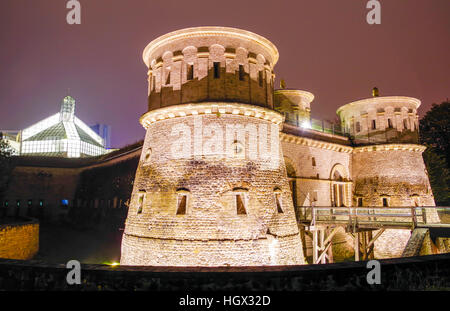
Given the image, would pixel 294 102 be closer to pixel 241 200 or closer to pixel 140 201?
pixel 241 200

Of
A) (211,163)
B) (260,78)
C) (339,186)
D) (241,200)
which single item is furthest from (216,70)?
(339,186)

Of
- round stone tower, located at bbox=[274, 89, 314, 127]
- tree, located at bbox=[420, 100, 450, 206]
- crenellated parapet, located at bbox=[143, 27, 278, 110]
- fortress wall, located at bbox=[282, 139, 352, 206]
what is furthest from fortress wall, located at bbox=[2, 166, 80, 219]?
tree, located at bbox=[420, 100, 450, 206]

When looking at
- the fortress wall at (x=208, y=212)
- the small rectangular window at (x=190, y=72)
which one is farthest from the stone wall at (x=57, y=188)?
the small rectangular window at (x=190, y=72)

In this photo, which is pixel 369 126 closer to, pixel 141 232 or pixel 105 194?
pixel 141 232

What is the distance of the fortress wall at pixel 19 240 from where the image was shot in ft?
55.7

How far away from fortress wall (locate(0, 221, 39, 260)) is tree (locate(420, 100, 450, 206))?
112 feet

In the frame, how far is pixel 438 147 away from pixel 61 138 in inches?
2100

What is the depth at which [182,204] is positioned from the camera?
12047mm

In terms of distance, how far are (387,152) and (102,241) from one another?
77.6 ft

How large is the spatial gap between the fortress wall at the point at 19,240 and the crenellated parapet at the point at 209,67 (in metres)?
11.7

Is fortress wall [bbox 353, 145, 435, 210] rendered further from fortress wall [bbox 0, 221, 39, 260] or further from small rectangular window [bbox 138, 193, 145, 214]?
fortress wall [bbox 0, 221, 39, 260]

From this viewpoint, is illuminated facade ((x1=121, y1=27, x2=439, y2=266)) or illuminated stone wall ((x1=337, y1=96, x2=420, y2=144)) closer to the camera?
illuminated facade ((x1=121, y1=27, x2=439, y2=266))

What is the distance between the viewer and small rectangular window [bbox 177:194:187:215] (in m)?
11.9
